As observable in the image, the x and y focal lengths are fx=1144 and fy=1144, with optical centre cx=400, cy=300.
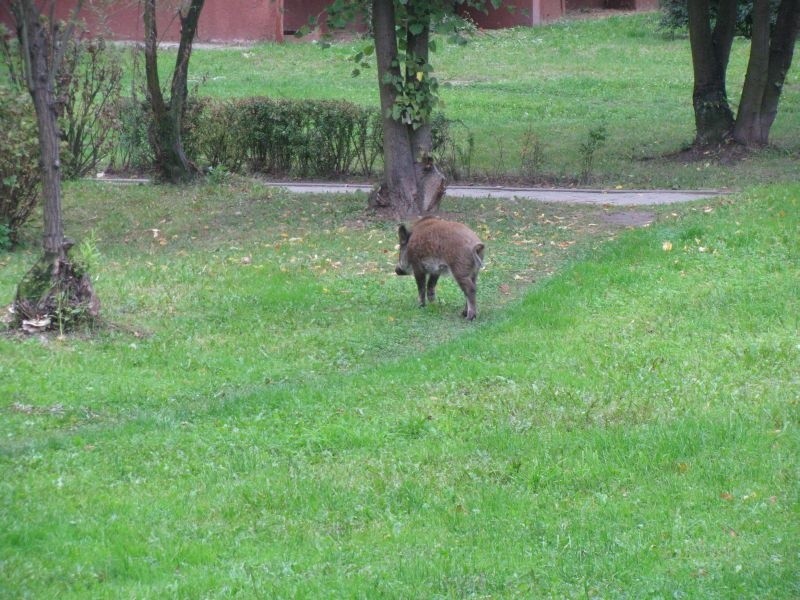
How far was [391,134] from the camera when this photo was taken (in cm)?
1648

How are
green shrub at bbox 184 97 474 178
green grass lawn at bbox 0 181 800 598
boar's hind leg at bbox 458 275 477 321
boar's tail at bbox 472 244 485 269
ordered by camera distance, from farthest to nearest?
green shrub at bbox 184 97 474 178 → boar's hind leg at bbox 458 275 477 321 → boar's tail at bbox 472 244 485 269 → green grass lawn at bbox 0 181 800 598

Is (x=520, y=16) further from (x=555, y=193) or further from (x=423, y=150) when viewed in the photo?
(x=423, y=150)

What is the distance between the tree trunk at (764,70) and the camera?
21031 mm

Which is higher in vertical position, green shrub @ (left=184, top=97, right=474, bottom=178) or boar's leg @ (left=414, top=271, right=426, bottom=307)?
green shrub @ (left=184, top=97, right=474, bottom=178)

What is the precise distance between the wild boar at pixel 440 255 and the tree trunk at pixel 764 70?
11.8 metres

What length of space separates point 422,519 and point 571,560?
0.94m

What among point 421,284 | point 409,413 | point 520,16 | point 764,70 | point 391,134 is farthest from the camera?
point 520,16

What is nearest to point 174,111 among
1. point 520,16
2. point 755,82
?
point 755,82

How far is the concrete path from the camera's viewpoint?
699 inches

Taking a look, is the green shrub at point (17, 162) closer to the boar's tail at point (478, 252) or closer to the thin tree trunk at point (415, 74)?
the thin tree trunk at point (415, 74)

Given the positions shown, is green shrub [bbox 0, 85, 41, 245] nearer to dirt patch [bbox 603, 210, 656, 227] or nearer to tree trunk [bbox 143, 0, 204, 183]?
tree trunk [bbox 143, 0, 204, 183]

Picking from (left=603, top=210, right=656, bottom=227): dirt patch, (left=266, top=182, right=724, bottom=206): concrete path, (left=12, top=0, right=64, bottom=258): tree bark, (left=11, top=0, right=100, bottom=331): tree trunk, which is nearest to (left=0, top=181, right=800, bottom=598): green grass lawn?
(left=11, top=0, right=100, bottom=331): tree trunk

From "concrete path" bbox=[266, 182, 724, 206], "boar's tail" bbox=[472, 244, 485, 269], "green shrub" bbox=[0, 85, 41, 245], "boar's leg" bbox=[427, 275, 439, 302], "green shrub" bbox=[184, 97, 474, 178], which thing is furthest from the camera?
"green shrub" bbox=[184, 97, 474, 178]

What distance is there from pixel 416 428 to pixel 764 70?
15.9m
